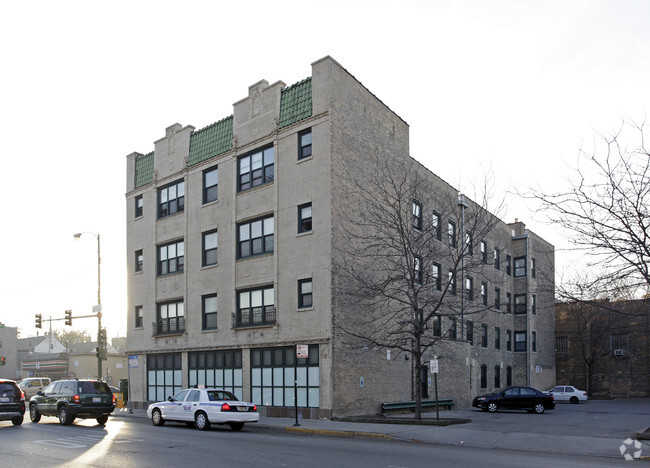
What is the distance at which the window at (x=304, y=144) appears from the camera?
27234 mm

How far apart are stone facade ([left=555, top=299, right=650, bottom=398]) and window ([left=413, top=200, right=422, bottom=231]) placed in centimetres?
2498

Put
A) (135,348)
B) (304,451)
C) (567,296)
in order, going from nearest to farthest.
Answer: (304,451) < (567,296) < (135,348)

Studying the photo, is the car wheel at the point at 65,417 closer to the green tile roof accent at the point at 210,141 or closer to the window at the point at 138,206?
the green tile roof accent at the point at 210,141

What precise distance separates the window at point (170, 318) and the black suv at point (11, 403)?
1037cm

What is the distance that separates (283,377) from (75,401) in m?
8.30

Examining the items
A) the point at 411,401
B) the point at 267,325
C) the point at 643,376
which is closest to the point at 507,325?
the point at 643,376

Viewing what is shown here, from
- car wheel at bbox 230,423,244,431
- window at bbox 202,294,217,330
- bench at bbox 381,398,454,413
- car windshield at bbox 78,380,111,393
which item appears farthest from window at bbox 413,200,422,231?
car windshield at bbox 78,380,111,393

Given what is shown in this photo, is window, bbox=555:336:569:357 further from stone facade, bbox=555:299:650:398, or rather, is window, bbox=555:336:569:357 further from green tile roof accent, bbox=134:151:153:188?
green tile roof accent, bbox=134:151:153:188

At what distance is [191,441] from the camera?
663 inches

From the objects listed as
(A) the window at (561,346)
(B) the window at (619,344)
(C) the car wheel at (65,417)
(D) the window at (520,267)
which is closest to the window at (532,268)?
(D) the window at (520,267)

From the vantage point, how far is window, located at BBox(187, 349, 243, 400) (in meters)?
28.9

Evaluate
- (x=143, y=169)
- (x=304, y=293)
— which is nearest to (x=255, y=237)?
(x=304, y=293)

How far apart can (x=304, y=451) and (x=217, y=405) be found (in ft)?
22.6

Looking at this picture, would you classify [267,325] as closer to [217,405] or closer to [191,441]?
[217,405]
